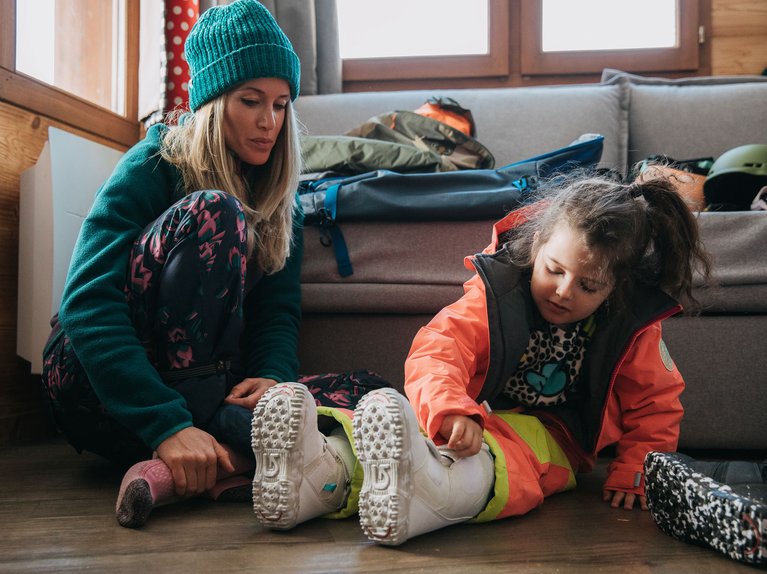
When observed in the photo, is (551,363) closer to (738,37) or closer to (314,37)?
(314,37)

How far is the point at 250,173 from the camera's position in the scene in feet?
4.19

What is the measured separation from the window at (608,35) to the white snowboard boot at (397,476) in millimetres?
1841

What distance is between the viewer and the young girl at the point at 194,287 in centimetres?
96

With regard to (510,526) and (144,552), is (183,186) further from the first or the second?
(510,526)

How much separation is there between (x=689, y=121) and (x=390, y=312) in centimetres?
114

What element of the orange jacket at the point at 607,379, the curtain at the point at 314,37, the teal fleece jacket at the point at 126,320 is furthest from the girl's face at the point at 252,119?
the curtain at the point at 314,37

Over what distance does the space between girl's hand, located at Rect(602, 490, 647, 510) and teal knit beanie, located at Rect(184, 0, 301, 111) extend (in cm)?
80

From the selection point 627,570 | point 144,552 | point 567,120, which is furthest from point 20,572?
point 567,120

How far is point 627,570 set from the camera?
2.46 feet

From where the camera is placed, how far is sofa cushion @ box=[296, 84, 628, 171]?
2.06m

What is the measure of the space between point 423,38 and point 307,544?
204 centimetres

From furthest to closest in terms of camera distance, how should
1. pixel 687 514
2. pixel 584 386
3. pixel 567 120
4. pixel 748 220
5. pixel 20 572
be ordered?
pixel 567 120, pixel 748 220, pixel 584 386, pixel 687 514, pixel 20 572

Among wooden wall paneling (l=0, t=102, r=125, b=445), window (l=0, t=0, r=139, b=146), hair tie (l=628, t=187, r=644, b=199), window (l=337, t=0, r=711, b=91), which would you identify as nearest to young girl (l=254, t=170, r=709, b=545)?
hair tie (l=628, t=187, r=644, b=199)

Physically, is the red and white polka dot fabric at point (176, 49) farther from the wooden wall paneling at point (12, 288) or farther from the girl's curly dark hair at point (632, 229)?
the girl's curly dark hair at point (632, 229)
